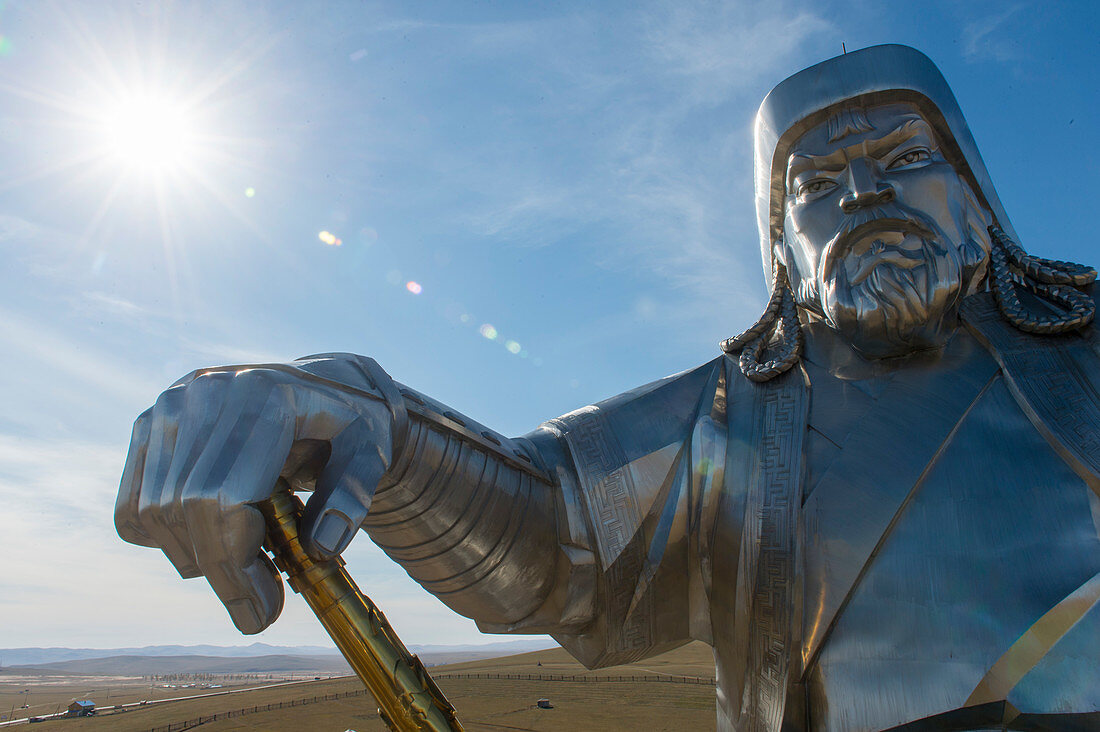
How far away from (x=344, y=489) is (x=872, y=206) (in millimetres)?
2713

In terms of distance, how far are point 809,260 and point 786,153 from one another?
716 millimetres

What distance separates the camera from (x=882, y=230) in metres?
3.52

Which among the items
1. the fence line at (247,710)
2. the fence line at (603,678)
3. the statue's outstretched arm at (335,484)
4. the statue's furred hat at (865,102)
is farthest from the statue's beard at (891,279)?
the fence line at (247,710)

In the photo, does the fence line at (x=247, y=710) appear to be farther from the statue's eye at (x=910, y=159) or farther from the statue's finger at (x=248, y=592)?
the statue's eye at (x=910, y=159)

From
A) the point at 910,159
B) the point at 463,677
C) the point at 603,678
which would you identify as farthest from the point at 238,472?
the point at 463,677

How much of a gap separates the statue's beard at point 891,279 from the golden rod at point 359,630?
7.99 feet

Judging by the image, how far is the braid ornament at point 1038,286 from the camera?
3.48 m

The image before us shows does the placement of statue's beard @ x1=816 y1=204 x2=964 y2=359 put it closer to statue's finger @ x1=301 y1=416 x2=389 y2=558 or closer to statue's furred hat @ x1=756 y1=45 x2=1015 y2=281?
statue's furred hat @ x1=756 y1=45 x2=1015 y2=281

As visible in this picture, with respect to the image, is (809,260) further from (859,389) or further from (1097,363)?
(1097,363)

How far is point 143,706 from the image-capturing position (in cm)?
5462

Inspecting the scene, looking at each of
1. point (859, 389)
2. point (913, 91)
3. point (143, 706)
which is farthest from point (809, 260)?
point (143, 706)

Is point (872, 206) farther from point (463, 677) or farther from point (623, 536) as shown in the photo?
point (463, 677)

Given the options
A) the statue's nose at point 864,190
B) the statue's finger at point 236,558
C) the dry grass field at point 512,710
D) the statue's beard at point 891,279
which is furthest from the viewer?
the dry grass field at point 512,710

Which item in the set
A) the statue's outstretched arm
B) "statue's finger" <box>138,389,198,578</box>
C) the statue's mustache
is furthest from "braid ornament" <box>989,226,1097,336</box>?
"statue's finger" <box>138,389,198,578</box>
